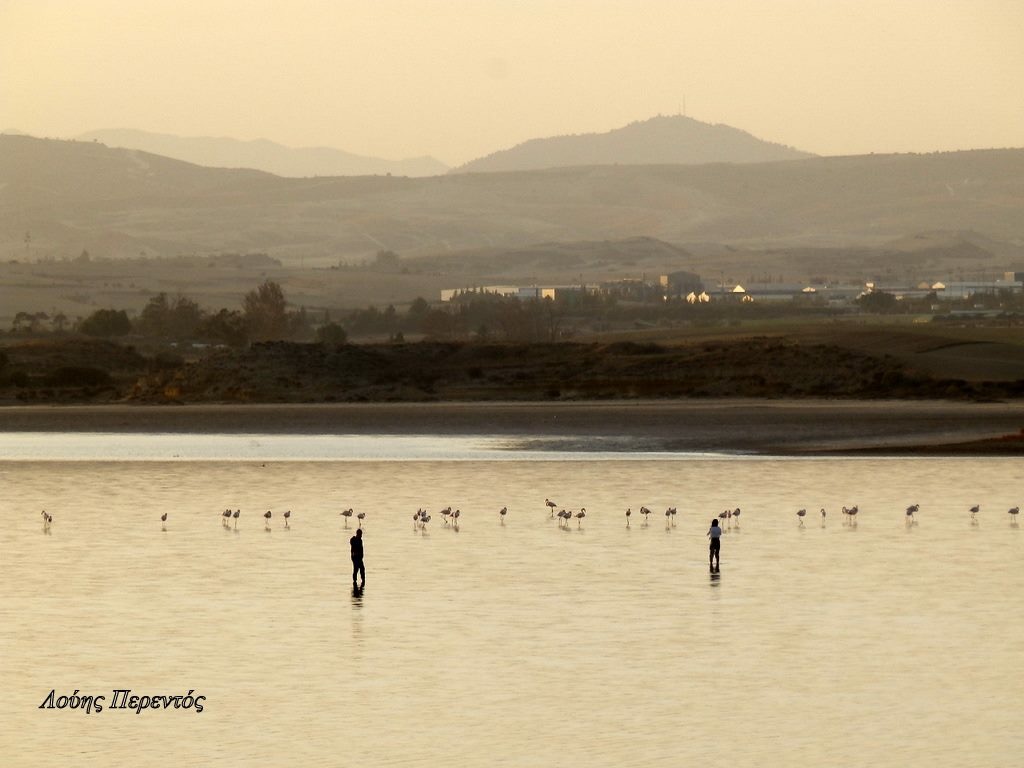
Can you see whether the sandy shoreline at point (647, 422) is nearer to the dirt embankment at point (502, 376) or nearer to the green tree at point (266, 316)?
the dirt embankment at point (502, 376)

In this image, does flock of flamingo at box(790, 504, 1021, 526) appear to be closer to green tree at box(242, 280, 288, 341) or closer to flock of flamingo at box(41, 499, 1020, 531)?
flock of flamingo at box(41, 499, 1020, 531)

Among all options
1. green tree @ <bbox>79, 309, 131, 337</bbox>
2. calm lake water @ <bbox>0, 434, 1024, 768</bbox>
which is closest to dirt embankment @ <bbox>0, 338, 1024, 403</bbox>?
calm lake water @ <bbox>0, 434, 1024, 768</bbox>

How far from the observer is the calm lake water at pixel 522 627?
86.3 feet

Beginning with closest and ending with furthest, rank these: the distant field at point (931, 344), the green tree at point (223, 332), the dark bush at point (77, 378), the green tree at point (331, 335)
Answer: the distant field at point (931, 344) < the dark bush at point (77, 378) < the green tree at point (223, 332) < the green tree at point (331, 335)

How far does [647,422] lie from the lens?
9138 centimetres

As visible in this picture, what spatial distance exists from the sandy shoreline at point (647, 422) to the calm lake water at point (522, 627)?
56.7 ft

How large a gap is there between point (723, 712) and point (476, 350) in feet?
316

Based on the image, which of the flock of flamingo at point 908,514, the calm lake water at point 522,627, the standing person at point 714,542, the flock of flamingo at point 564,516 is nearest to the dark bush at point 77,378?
the calm lake water at point 522,627

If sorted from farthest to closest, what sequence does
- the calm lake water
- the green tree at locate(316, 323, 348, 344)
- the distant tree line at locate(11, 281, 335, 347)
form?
the green tree at locate(316, 323, 348, 344) < the distant tree line at locate(11, 281, 335, 347) < the calm lake water

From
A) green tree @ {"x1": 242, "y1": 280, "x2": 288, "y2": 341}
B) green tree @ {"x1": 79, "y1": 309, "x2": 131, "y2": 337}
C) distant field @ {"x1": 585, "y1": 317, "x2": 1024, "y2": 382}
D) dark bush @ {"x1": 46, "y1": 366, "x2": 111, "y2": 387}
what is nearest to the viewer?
distant field @ {"x1": 585, "y1": 317, "x2": 1024, "y2": 382}

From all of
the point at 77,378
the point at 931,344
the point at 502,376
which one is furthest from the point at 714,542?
the point at 931,344

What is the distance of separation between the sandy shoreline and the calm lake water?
56.7 ft

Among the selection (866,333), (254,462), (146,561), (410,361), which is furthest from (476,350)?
(146,561)

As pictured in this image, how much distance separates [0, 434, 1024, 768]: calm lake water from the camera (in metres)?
26.3
